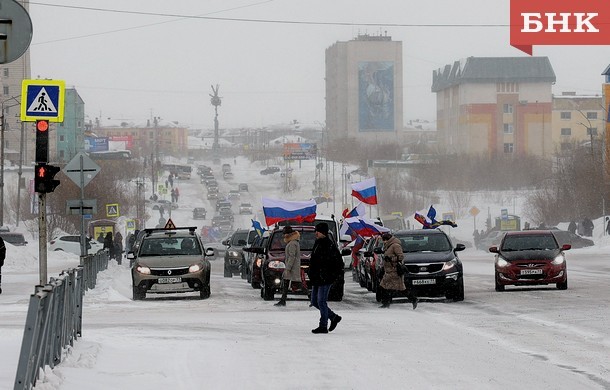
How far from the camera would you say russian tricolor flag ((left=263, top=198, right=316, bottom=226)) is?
123 feet

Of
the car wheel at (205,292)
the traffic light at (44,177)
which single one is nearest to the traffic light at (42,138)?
the traffic light at (44,177)

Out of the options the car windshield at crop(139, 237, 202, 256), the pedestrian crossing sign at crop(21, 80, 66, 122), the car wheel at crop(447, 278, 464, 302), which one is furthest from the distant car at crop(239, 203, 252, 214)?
the pedestrian crossing sign at crop(21, 80, 66, 122)

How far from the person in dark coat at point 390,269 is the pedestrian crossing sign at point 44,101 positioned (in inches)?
321

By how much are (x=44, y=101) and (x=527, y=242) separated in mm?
15936

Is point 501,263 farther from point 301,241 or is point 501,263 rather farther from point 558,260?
point 301,241

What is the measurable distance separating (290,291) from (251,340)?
999 centimetres

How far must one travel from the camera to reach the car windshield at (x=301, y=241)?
28969mm

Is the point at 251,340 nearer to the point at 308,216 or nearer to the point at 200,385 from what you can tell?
the point at 200,385

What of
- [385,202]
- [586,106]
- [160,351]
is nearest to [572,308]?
[160,351]

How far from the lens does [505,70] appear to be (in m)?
186

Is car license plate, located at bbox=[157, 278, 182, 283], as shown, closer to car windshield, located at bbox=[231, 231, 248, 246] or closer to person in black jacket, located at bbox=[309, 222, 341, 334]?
person in black jacket, located at bbox=[309, 222, 341, 334]

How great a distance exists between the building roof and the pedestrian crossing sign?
167864mm

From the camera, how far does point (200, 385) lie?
11570 mm

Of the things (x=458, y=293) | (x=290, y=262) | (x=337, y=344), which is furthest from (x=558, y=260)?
(x=337, y=344)
